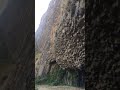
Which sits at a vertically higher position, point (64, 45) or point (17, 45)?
point (64, 45)

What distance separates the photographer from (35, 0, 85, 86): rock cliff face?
841 cm

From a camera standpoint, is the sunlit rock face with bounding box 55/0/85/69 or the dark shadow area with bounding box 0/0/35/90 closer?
the dark shadow area with bounding box 0/0/35/90

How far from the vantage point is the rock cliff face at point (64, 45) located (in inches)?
331

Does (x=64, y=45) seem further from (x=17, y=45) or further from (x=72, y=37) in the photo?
(x=17, y=45)

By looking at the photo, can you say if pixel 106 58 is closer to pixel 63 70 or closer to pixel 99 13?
pixel 99 13

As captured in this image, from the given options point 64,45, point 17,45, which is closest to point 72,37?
point 64,45

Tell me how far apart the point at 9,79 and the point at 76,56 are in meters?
5.14

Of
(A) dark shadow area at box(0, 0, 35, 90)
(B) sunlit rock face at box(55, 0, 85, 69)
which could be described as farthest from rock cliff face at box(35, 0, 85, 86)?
(A) dark shadow area at box(0, 0, 35, 90)

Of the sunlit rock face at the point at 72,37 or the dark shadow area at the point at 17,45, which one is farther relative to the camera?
the sunlit rock face at the point at 72,37

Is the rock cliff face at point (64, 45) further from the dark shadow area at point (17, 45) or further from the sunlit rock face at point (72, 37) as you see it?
the dark shadow area at point (17, 45)

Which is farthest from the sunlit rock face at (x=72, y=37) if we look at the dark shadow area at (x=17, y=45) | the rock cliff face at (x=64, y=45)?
the dark shadow area at (x=17, y=45)

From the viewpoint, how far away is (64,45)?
915cm

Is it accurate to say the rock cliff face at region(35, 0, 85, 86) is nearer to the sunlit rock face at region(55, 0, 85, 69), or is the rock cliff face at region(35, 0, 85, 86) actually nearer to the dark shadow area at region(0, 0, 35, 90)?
the sunlit rock face at region(55, 0, 85, 69)

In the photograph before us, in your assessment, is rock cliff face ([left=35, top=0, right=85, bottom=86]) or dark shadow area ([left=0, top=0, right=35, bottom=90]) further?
rock cliff face ([left=35, top=0, right=85, bottom=86])
